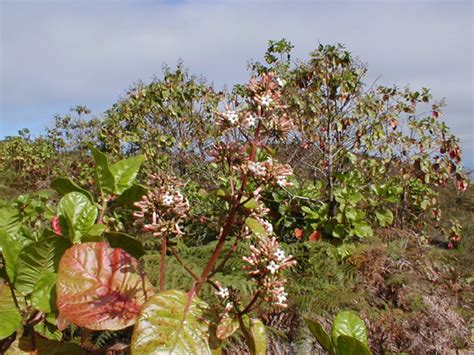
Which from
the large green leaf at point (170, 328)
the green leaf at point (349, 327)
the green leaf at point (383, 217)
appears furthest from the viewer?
the green leaf at point (383, 217)

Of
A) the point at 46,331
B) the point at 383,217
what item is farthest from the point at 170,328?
the point at 383,217

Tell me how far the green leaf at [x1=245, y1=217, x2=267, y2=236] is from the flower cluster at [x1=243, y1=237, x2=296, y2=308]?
2cm

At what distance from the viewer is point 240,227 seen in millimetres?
1141

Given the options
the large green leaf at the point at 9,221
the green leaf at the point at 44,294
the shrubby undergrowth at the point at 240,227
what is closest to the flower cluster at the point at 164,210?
the shrubby undergrowth at the point at 240,227

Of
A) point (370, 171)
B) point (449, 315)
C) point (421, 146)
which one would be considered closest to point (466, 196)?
point (421, 146)

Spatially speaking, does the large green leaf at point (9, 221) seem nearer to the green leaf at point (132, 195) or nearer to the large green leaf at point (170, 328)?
the green leaf at point (132, 195)

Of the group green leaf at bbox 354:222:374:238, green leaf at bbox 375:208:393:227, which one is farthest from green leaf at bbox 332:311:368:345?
green leaf at bbox 375:208:393:227

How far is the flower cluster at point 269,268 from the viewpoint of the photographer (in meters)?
0.83

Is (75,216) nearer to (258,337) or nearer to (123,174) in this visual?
(123,174)

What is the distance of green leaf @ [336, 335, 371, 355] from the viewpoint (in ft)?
2.70

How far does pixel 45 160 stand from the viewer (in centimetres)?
1034

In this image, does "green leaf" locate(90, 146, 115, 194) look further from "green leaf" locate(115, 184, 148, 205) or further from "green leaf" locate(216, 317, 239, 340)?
"green leaf" locate(216, 317, 239, 340)

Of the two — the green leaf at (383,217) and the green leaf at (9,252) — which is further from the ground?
the green leaf at (383,217)

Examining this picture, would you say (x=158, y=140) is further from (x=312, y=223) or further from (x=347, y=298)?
(x=347, y=298)
